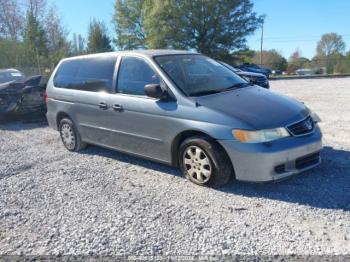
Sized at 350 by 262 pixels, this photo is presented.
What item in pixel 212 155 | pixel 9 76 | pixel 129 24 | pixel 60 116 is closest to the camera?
pixel 212 155

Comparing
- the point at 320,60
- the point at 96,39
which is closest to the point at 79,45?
the point at 96,39

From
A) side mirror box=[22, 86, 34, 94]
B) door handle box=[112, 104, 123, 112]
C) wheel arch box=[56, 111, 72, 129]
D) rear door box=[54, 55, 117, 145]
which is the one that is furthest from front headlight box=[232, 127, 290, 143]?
side mirror box=[22, 86, 34, 94]

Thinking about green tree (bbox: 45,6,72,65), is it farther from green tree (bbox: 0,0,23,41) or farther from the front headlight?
the front headlight

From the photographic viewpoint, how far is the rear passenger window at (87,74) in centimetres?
539

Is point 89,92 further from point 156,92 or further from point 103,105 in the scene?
point 156,92

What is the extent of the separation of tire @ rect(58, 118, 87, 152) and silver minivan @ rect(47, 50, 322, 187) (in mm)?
238

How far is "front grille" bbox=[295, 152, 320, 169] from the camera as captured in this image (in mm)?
4095

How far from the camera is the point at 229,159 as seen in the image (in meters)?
4.12

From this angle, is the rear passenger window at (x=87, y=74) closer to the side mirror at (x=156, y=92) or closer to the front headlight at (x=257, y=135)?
the side mirror at (x=156, y=92)

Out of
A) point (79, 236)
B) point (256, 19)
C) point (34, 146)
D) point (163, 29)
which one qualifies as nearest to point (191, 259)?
point (79, 236)

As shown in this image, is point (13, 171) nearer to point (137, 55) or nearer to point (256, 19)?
point (137, 55)

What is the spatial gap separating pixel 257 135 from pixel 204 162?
77cm

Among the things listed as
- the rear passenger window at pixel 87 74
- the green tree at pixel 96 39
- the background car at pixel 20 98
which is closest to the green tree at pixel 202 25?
the green tree at pixel 96 39

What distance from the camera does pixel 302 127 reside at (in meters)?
4.19
